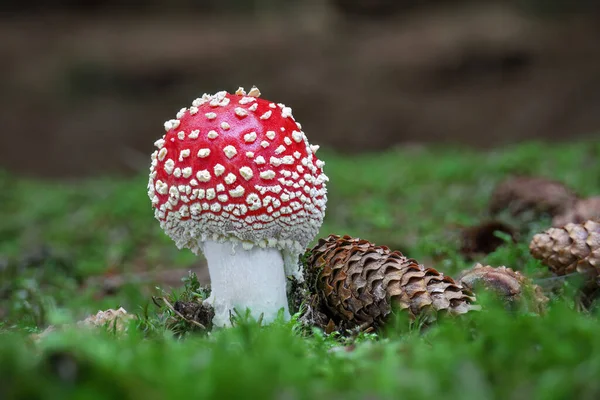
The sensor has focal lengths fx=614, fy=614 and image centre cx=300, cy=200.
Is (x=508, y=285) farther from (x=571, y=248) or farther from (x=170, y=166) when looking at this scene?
(x=170, y=166)

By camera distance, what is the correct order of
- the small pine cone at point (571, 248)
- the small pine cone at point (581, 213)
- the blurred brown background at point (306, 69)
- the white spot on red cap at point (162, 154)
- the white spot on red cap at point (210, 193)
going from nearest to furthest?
the white spot on red cap at point (210, 193)
the white spot on red cap at point (162, 154)
the small pine cone at point (571, 248)
the small pine cone at point (581, 213)
the blurred brown background at point (306, 69)

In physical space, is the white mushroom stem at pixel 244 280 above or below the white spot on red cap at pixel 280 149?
below

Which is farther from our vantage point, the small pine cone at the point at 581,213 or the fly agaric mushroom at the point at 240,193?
the small pine cone at the point at 581,213

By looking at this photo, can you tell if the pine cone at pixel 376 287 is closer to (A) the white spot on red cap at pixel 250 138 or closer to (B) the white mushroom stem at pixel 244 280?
(B) the white mushroom stem at pixel 244 280

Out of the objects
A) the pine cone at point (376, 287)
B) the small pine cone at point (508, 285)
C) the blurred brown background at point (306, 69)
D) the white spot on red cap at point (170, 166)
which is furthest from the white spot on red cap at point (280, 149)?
the blurred brown background at point (306, 69)

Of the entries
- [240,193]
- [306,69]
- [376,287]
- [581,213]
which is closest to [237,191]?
[240,193]

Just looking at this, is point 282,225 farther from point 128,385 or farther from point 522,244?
point 522,244

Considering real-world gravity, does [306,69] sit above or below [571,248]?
above
